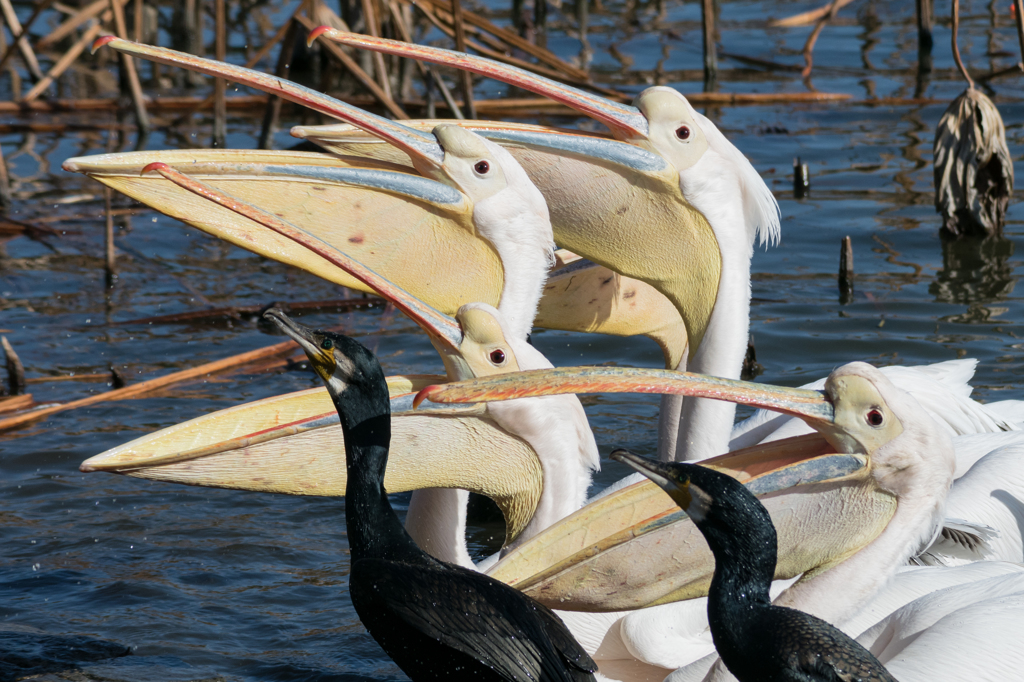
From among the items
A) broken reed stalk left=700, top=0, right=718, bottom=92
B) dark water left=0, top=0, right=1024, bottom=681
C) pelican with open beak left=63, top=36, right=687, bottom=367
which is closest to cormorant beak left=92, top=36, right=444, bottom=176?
pelican with open beak left=63, top=36, right=687, bottom=367

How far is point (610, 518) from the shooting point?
2797mm

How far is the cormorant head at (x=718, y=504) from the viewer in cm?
222

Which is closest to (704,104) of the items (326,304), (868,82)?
(868,82)

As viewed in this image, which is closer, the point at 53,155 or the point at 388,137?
the point at 388,137

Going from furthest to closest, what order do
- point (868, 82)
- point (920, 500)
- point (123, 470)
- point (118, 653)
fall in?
point (868, 82) → point (118, 653) → point (123, 470) → point (920, 500)

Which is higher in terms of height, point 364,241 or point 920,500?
point 364,241

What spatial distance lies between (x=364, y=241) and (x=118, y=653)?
4.06 ft

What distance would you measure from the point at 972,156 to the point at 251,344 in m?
3.16

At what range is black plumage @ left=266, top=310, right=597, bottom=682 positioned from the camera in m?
2.49

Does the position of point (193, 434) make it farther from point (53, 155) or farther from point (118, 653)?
point (53, 155)

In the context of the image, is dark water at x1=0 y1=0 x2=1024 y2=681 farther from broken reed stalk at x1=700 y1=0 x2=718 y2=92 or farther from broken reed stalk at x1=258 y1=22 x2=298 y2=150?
broken reed stalk at x1=258 y1=22 x2=298 y2=150

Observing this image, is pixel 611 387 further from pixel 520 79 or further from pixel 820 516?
pixel 520 79

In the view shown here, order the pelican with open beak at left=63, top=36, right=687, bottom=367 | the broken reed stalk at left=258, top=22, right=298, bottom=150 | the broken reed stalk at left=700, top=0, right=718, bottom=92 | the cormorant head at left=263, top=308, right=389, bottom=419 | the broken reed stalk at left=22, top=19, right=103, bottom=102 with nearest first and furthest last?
1. the cormorant head at left=263, top=308, right=389, bottom=419
2. the pelican with open beak at left=63, top=36, right=687, bottom=367
3. the broken reed stalk at left=258, top=22, right=298, bottom=150
4. the broken reed stalk at left=22, top=19, right=103, bottom=102
5. the broken reed stalk at left=700, top=0, right=718, bottom=92

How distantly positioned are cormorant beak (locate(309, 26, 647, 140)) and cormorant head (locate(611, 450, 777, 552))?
59.5 inches
